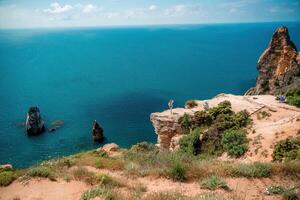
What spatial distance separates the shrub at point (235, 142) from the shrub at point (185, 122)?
5422 mm

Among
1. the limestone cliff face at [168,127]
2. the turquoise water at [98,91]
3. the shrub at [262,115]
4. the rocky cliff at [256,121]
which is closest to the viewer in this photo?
the rocky cliff at [256,121]

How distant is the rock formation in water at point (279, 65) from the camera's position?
55.5 meters

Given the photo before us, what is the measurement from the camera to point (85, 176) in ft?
44.0

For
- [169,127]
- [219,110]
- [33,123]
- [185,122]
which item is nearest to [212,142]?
[185,122]

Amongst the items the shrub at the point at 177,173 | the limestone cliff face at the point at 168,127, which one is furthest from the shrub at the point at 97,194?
the limestone cliff face at the point at 168,127

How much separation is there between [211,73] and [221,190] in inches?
4356

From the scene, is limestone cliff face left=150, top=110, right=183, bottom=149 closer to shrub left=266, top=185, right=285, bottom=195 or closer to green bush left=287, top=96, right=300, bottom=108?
green bush left=287, top=96, right=300, bottom=108

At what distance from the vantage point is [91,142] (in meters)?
56.4

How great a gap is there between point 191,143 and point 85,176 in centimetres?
1980

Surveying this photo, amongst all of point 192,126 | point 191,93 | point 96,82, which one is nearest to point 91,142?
point 192,126

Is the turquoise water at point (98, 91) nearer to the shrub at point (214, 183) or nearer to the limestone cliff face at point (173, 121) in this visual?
the limestone cliff face at point (173, 121)

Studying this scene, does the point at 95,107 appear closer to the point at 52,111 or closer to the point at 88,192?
the point at 52,111

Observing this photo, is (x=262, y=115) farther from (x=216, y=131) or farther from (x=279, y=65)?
(x=279, y=65)

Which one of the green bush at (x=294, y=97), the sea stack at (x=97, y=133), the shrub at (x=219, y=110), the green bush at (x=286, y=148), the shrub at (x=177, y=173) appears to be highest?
the shrub at (x=177, y=173)
